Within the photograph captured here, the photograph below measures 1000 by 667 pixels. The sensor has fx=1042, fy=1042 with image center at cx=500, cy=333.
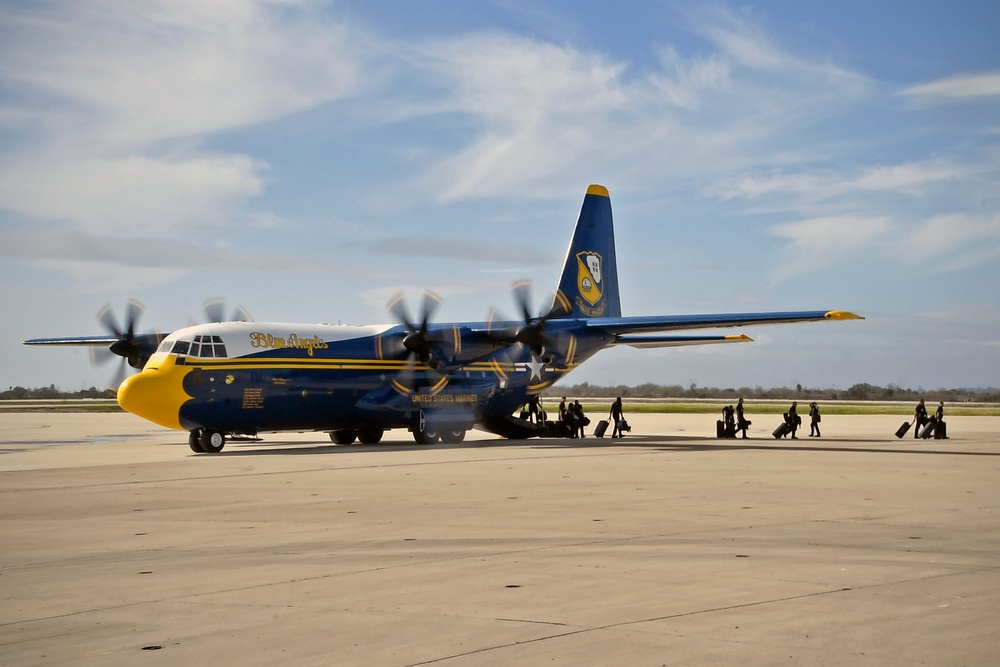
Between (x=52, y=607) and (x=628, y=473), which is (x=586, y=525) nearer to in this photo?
(x=52, y=607)

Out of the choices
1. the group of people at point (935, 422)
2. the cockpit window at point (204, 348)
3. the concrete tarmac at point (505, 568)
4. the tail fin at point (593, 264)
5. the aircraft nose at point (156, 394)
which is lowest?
the concrete tarmac at point (505, 568)

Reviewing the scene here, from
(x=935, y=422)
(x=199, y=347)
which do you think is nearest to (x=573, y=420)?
(x=935, y=422)

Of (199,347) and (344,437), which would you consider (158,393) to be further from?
(344,437)

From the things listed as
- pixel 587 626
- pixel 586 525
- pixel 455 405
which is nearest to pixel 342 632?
pixel 587 626

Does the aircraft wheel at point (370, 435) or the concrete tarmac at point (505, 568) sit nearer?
the concrete tarmac at point (505, 568)

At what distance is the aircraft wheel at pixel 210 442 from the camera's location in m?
30.0

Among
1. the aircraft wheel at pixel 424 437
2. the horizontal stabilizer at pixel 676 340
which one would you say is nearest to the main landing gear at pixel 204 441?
the aircraft wheel at pixel 424 437

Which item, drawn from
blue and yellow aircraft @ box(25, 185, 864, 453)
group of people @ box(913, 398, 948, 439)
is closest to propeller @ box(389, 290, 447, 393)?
blue and yellow aircraft @ box(25, 185, 864, 453)

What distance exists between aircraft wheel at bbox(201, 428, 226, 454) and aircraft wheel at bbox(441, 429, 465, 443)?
8.52m

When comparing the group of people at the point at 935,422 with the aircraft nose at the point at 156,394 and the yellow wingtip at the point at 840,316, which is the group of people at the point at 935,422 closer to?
the yellow wingtip at the point at 840,316

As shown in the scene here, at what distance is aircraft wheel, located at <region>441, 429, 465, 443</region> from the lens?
36.2 m

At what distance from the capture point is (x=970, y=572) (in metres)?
9.26

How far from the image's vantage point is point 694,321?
32344 mm

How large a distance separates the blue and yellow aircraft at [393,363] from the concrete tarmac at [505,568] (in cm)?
866
